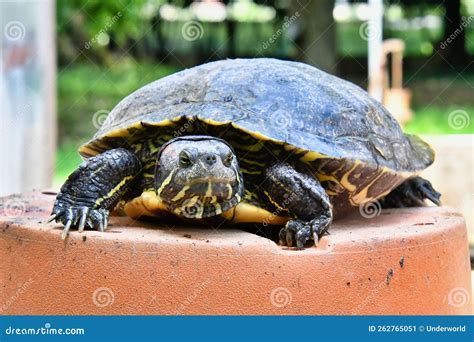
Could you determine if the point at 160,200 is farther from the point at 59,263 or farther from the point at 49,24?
the point at 49,24

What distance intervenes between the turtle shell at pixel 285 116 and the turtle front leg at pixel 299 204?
0.45 feet

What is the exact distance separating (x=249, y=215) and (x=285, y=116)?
485mm

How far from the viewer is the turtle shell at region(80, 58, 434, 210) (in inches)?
Answer: 135

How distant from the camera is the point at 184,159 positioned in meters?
3.12

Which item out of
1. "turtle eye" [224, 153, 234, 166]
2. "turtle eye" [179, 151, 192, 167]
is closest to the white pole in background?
"turtle eye" [224, 153, 234, 166]

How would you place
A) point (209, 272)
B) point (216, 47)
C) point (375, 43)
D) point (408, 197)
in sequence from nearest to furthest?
1. point (209, 272)
2. point (408, 197)
3. point (375, 43)
4. point (216, 47)

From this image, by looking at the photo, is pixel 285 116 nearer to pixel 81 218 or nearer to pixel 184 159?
pixel 184 159

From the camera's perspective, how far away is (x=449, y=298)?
11.5ft

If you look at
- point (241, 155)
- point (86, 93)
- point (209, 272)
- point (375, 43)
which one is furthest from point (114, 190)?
point (86, 93)

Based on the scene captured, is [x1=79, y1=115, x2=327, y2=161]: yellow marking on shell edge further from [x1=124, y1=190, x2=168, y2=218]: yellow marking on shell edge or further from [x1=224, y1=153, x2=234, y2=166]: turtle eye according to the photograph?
[x1=124, y1=190, x2=168, y2=218]: yellow marking on shell edge

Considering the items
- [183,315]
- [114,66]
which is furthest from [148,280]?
[114,66]

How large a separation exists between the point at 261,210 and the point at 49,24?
193 inches

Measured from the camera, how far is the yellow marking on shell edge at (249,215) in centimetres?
335

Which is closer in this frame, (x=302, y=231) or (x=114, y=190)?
(x=302, y=231)
